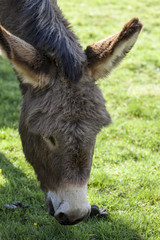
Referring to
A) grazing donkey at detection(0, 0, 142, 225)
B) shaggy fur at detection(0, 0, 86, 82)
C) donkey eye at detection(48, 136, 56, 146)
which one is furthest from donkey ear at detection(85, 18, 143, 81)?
donkey eye at detection(48, 136, 56, 146)

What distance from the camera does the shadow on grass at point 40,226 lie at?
Result: 4062 millimetres

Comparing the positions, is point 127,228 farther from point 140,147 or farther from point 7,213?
point 140,147

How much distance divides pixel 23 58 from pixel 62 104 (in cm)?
61

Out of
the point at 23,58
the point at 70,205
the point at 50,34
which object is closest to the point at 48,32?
the point at 50,34

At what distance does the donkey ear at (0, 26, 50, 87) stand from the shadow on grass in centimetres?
178

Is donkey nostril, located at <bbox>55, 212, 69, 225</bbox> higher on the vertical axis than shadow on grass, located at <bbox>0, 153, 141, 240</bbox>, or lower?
higher

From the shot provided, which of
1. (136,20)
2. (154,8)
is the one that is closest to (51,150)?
(136,20)

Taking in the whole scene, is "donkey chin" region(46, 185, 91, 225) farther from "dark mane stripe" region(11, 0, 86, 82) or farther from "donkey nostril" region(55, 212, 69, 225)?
"dark mane stripe" region(11, 0, 86, 82)

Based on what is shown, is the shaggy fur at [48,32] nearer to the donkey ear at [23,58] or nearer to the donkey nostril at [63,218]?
the donkey ear at [23,58]

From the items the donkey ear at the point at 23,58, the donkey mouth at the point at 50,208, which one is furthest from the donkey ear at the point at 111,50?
the donkey mouth at the point at 50,208

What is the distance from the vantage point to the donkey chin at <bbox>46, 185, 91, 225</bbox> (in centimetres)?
328

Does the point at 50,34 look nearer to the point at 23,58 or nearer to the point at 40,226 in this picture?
the point at 23,58

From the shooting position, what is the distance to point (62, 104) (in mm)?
3480

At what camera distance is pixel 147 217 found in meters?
4.47
